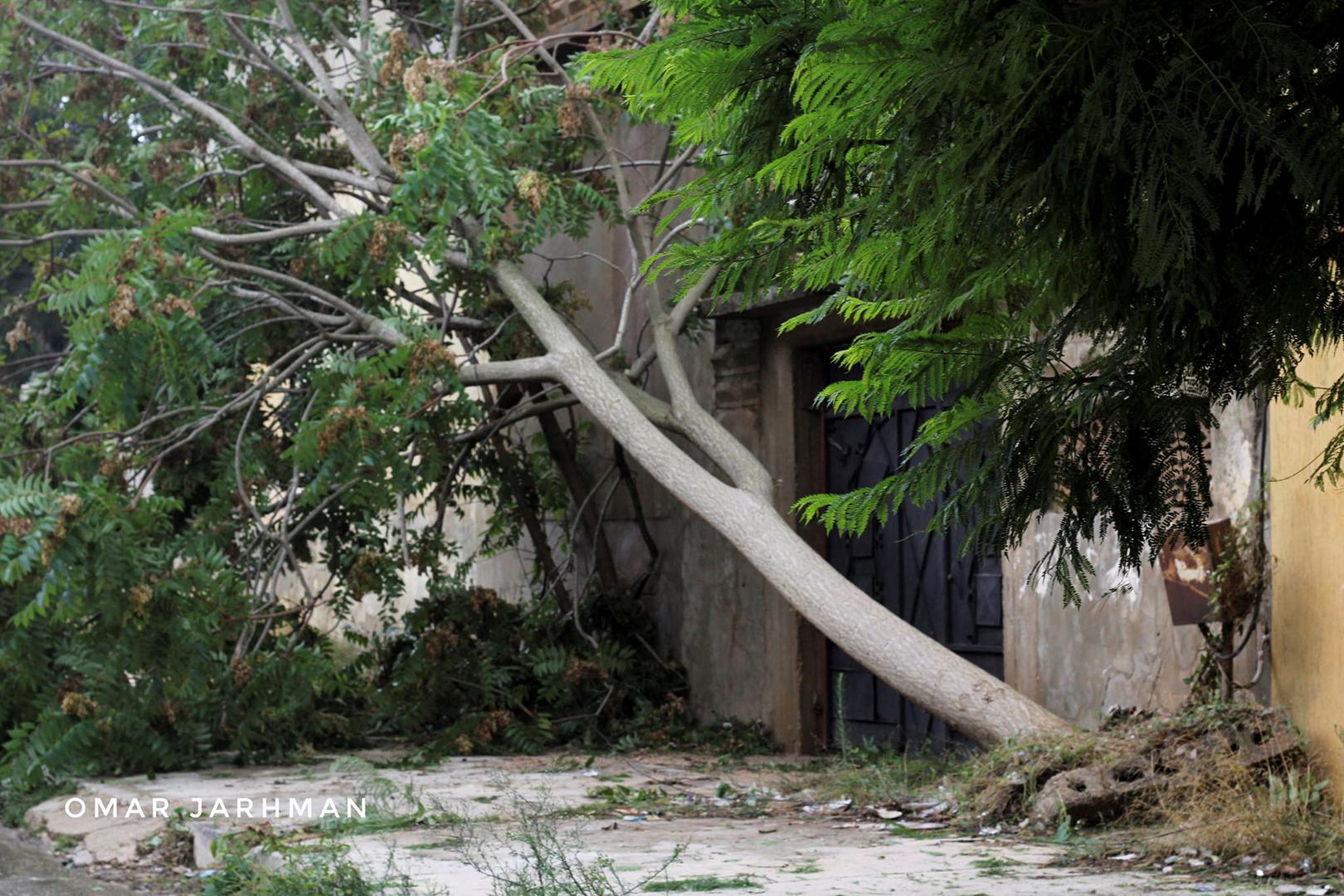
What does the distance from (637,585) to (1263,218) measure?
7763mm

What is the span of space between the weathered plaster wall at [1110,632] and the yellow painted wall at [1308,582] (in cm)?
39

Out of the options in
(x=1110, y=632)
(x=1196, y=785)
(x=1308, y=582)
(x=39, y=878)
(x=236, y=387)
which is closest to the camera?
(x=1196, y=785)

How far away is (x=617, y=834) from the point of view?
595 cm

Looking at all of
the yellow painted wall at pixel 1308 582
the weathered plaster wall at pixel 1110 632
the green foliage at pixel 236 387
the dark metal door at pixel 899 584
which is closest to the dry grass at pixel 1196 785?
the yellow painted wall at pixel 1308 582

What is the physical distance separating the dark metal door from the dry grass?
6.20ft

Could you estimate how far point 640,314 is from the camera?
10.2 meters

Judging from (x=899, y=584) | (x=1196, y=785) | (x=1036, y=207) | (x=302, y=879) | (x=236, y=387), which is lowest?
(x=302, y=879)

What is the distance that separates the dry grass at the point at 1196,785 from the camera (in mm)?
4938

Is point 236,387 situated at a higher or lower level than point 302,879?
higher

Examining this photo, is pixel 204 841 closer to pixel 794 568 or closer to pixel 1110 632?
pixel 794 568

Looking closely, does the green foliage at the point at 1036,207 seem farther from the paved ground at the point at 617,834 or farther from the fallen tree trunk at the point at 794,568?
the fallen tree trunk at the point at 794,568

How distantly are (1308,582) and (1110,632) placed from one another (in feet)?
4.66

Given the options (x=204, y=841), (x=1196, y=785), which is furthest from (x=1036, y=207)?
(x=204, y=841)

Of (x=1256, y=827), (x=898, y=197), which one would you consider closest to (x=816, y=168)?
(x=898, y=197)
